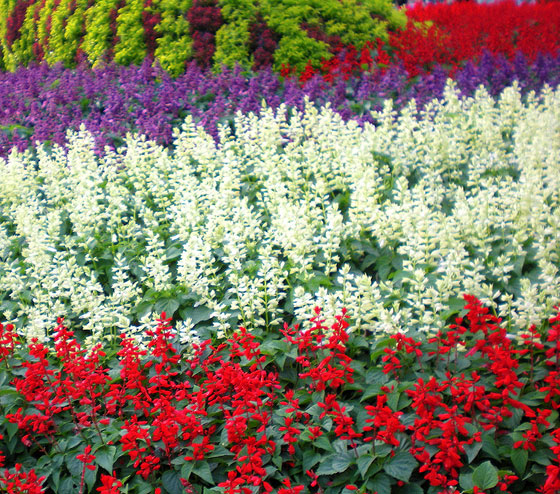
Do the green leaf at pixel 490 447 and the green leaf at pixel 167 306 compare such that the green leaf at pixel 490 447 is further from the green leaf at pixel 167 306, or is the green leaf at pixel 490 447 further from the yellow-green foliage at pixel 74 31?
the yellow-green foliage at pixel 74 31

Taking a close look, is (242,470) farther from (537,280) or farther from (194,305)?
(537,280)

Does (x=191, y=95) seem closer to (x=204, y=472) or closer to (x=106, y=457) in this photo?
(x=106, y=457)

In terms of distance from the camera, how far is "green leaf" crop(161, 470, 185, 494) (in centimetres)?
301

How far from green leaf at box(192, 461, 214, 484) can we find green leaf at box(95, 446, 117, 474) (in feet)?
1.43

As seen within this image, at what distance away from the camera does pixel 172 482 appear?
9.96ft

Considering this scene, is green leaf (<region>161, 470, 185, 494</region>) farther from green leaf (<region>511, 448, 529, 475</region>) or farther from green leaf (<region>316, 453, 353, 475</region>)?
green leaf (<region>511, 448, 529, 475</region>)

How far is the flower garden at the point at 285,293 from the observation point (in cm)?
293

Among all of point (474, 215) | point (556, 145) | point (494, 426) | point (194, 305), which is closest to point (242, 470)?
point (494, 426)

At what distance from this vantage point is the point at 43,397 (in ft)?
10.7

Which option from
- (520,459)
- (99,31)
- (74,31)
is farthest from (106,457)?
(74,31)

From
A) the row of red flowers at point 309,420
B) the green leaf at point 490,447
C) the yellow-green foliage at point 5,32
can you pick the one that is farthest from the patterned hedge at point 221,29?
the green leaf at point 490,447

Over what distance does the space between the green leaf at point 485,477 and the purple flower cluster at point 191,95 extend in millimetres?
5052

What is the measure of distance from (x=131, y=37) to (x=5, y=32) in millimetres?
5278

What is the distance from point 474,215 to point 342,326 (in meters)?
1.69
